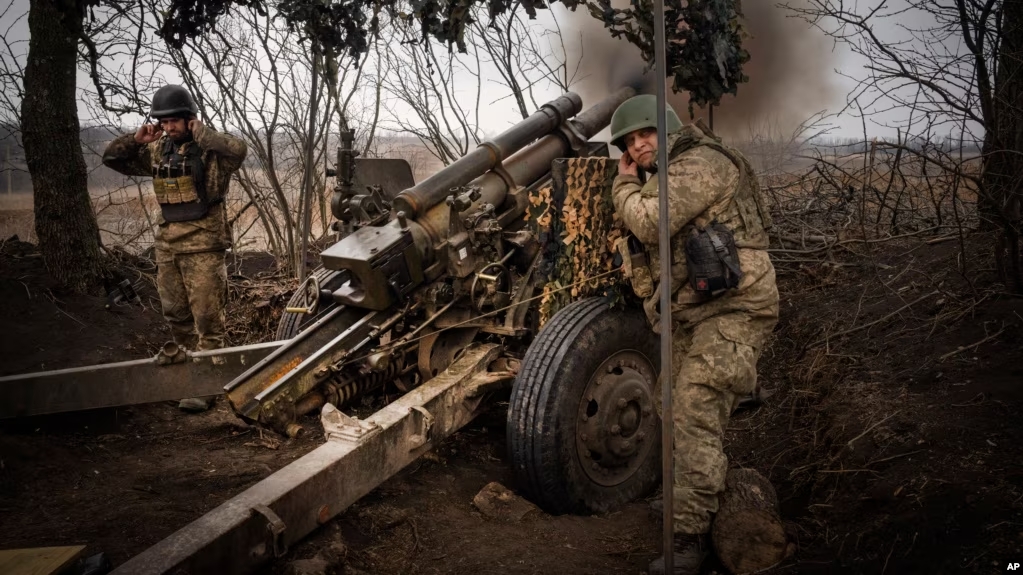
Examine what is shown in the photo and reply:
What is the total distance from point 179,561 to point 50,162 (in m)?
5.10

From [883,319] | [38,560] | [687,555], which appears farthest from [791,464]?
[38,560]

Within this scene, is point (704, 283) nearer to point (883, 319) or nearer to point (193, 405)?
point (883, 319)

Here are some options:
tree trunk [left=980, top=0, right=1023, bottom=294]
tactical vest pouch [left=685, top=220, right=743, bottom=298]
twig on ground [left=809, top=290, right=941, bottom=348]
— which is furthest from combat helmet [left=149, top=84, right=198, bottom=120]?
tree trunk [left=980, top=0, right=1023, bottom=294]

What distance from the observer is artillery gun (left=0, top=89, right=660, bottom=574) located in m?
3.41

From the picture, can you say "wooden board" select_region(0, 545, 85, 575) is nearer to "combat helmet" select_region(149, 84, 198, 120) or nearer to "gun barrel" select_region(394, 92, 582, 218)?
"gun barrel" select_region(394, 92, 582, 218)

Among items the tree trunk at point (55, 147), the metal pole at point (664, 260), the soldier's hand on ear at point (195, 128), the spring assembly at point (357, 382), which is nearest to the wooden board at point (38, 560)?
the spring assembly at point (357, 382)

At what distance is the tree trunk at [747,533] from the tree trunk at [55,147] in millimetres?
5511

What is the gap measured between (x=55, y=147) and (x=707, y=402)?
18.4 ft

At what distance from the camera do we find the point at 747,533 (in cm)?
301

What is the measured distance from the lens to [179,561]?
221cm

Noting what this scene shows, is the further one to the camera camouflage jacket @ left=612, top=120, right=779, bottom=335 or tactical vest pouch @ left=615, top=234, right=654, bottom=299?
tactical vest pouch @ left=615, top=234, right=654, bottom=299

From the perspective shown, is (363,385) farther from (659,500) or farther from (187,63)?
(187,63)

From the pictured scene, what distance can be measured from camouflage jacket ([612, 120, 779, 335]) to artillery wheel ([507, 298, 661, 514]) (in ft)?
1.73

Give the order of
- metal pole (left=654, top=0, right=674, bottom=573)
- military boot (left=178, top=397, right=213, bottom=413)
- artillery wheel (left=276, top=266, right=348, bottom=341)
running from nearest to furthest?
metal pole (left=654, top=0, right=674, bottom=573)
artillery wheel (left=276, top=266, right=348, bottom=341)
military boot (left=178, top=397, right=213, bottom=413)
